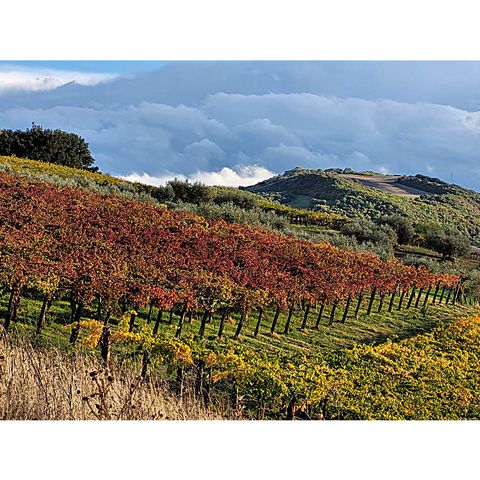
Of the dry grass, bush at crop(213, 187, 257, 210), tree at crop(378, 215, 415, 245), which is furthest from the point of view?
bush at crop(213, 187, 257, 210)

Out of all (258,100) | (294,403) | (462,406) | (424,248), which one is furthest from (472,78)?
(424,248)

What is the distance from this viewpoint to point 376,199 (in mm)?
17047

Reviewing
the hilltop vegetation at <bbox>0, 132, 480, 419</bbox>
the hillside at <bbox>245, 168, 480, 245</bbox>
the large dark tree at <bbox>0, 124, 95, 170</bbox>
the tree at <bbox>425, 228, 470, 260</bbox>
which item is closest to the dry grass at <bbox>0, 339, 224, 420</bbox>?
the hilltop vegetation at <bbox>0, 132, 480, 419</bbox>

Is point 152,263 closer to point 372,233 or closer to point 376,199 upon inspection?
point 376,199

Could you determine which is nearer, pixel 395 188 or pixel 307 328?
pixel 307 328

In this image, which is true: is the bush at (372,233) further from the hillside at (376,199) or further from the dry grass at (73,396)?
the dry grass at (73,396)

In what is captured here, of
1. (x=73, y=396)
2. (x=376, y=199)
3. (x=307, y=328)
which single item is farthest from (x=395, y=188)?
(x=73, y=396)

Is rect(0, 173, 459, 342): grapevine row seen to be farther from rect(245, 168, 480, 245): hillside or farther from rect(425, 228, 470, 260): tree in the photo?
rect(425, 228, 470, 260): tree

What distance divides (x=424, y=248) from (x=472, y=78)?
12.2 meters

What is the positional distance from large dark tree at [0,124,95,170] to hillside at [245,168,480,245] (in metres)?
8.69

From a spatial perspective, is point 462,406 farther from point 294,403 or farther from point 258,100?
point 258,100

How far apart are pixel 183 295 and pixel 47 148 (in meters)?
18.1

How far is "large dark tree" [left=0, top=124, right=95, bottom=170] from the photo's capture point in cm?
2148

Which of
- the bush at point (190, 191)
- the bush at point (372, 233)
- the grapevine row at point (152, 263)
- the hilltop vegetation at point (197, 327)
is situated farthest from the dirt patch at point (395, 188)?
the bush at point (190, 191)
